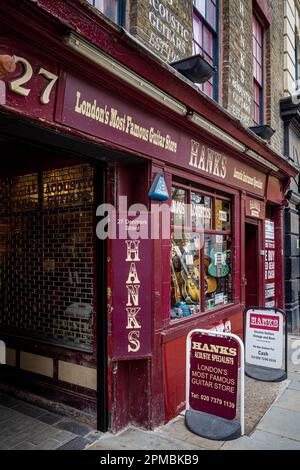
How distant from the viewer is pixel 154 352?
14.6ft

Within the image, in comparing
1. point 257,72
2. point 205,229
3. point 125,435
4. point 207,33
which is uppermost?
point 257,72

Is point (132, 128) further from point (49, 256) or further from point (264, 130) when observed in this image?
point (264, 130)

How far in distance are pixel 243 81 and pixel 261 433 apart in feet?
22.2

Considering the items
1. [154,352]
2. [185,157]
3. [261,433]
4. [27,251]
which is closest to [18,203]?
[27,251]

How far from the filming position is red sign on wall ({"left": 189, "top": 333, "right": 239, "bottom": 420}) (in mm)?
4105

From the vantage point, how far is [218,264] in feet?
21.9

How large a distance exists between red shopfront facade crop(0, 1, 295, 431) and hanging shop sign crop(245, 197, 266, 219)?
1434 millimetres

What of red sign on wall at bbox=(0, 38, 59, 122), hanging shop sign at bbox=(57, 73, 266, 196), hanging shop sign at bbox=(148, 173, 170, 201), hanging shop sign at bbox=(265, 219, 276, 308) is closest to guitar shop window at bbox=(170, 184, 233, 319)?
hanging shop sign at bbox=(57, 73, 266, 196)

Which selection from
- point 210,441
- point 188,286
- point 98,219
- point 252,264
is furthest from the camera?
point 252,264

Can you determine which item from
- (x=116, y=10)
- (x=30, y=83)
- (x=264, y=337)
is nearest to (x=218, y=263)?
(x=264, y=337)

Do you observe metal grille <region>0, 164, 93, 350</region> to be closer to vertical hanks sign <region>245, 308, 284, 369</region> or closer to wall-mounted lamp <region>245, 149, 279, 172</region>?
vertical hanks sign <region>245, 308, 284, 369</region>

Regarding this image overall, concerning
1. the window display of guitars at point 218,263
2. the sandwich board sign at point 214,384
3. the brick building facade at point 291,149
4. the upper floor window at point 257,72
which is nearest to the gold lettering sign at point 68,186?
the sandwich board sign at point 214,384

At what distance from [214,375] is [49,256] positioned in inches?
104
